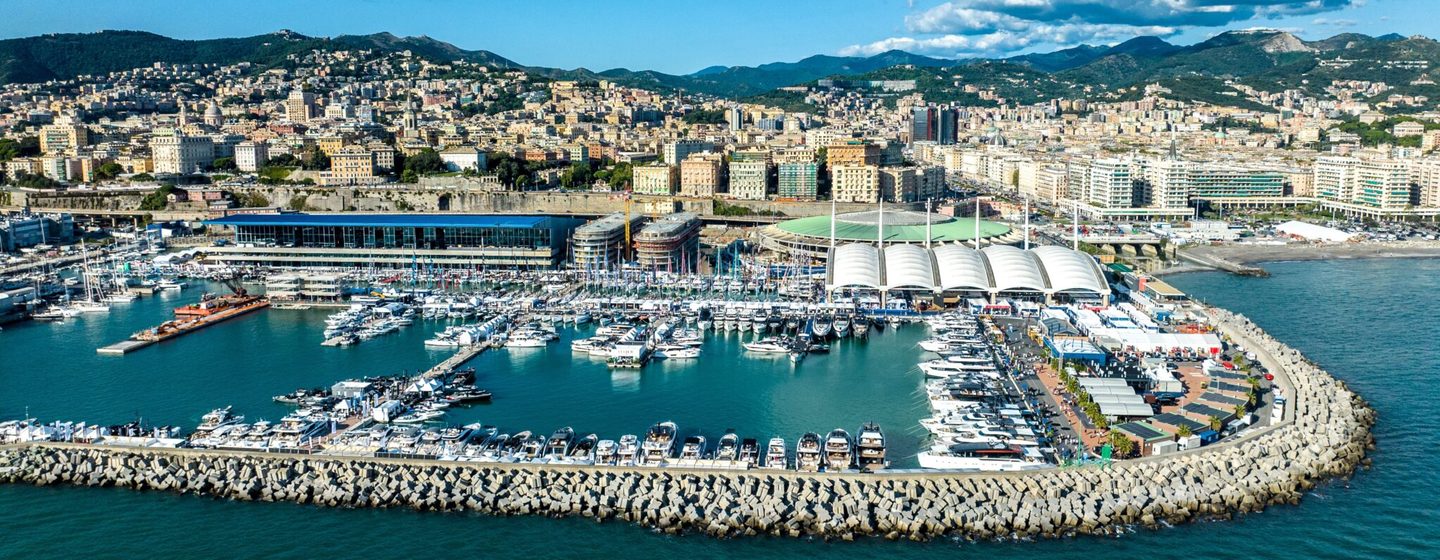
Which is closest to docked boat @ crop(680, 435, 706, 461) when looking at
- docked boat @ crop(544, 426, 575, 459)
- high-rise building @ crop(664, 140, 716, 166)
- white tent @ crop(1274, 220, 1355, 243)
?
docked boat @ crop(544, 426, 575, 459)

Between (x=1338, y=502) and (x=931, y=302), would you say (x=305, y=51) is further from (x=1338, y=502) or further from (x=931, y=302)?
(x=1338, y=502)

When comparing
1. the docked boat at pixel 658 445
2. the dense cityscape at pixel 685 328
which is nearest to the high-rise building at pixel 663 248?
the dense cityscape at pixel 685 328

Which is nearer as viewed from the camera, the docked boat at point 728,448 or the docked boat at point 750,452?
the docked boat at point 750,452

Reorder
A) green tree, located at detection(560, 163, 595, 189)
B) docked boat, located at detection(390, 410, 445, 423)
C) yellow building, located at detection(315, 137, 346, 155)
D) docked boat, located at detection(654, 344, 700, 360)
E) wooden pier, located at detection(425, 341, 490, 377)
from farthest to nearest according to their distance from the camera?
yellow building, located at detection(315, 137, 346, 155) < green tree, located at detection(560, 163, 595, 189) < docked boat, located at detection(654, 344, 700, 360) < wooden pier, located at detection(425, 341, 490, 377) < docked boat, located at detection(390, 410, 445, 423)

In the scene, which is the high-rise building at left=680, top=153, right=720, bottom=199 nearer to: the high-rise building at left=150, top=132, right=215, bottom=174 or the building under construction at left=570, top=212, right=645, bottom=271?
the building under construction at left=570, top=212, right=645, bottom=271

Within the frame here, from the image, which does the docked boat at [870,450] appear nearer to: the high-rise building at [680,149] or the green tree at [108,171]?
the high-rise building at [680,149]

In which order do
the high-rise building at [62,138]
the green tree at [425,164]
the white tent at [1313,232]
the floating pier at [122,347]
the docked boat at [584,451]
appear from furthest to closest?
1. the high-rise building at [62,138]
2. the green tree at [425,164]
3. the white tent at [1313,232]
4. the floating pier at [122,347]
5. the docked boat at [584,451]
